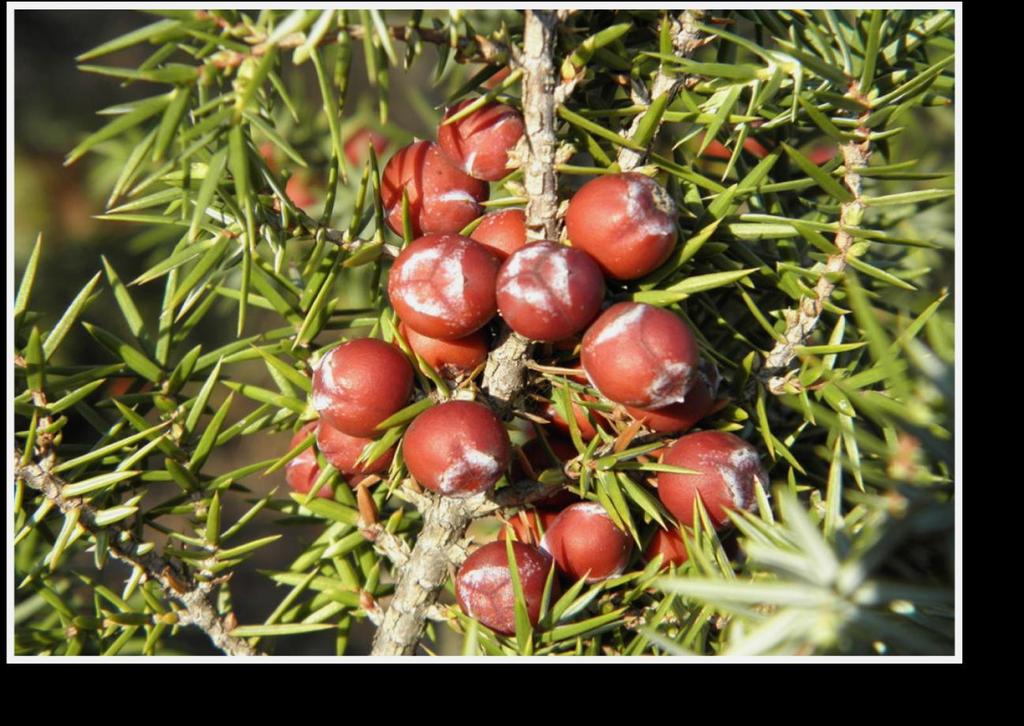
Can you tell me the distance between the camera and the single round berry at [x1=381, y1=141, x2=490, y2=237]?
67 centimetres

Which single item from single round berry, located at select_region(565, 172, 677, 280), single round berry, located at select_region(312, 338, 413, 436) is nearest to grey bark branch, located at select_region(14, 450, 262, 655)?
single round berry, located at select_region(312, 338, 413, 436)

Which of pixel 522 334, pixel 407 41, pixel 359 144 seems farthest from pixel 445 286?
pixel 359 144

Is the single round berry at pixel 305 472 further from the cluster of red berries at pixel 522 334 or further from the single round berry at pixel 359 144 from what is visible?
the single round berry at pixel 359 144

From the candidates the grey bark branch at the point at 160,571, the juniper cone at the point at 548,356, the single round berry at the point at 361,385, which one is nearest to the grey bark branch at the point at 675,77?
the juniper cone at the point at 548,356

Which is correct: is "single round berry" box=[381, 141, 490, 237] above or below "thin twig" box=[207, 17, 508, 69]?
below

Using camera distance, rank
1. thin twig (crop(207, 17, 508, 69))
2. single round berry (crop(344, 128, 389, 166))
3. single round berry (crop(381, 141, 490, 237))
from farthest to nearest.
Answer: single round berry (crop(344, 128, 389, 166)) < single round berry (crop(381, 141, 490, 237)) < thin twig (crop(207, 17, 508, 69))

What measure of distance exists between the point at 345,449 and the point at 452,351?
0.12 m

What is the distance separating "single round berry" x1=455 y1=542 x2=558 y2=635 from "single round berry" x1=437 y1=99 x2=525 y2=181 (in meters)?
0.27

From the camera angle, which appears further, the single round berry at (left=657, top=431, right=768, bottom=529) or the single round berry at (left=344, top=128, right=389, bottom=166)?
the single round berry at (left=344, top=128, right=389, bottom=166)

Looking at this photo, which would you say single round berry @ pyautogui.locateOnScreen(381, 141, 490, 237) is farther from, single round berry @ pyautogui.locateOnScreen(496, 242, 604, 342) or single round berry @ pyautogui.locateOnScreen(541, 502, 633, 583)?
single round berry @ pyautogui.locateOnScreen(541, 502, 633, 583)

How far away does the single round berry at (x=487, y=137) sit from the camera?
0.63m

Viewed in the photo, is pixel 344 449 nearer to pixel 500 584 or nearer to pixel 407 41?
pixel 500 584

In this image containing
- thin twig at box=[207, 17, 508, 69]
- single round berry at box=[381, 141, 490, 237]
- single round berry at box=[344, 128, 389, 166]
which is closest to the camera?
thin twig at box=[207, 17, 508, 69]

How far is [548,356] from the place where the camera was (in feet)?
2.19
